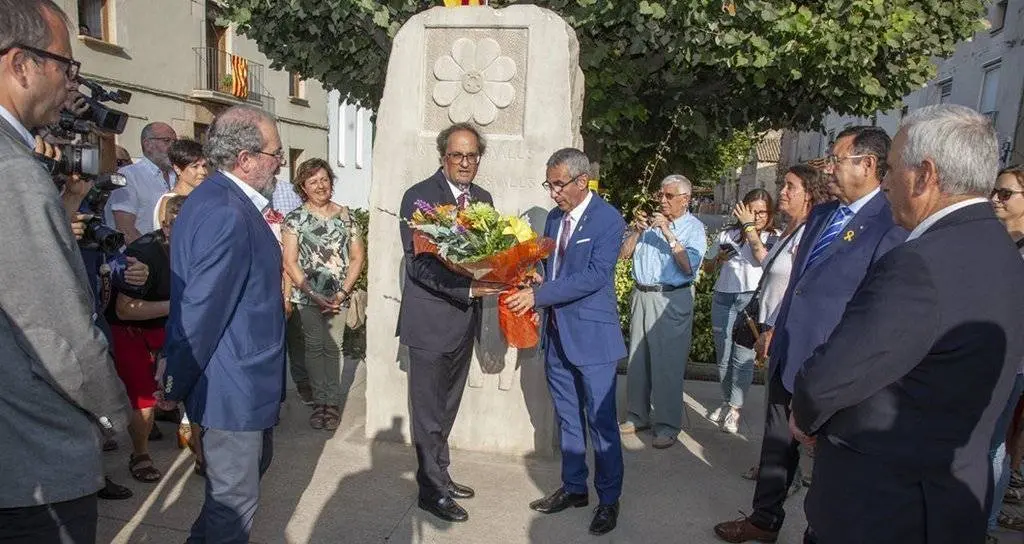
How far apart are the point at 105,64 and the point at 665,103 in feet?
47.1

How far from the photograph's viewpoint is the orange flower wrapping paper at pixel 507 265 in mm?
3258

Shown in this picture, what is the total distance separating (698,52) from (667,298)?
2.76m

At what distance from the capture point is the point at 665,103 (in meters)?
7.50

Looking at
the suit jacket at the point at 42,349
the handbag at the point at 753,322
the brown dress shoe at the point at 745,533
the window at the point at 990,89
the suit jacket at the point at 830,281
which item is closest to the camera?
the suit jacket at the point at 42,349

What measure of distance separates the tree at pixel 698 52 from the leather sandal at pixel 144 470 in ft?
14.1

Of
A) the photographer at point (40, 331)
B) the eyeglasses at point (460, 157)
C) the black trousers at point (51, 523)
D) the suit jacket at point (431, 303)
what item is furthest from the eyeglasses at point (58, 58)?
the eyeglasses at point (460, 157)

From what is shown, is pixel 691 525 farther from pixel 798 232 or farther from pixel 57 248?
pixel 57 248

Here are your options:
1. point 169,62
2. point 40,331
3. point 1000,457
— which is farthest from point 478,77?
point 169,62

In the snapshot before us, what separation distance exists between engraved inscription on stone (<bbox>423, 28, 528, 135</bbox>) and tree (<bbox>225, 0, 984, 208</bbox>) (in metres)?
1.97

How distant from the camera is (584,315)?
11.3 feet

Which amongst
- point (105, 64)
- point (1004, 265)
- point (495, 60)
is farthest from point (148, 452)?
point (105, 64)

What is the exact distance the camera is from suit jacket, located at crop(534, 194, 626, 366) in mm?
3334

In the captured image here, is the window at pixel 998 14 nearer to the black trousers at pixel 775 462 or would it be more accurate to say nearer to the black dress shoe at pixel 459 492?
the black trousers at pixel 775 462

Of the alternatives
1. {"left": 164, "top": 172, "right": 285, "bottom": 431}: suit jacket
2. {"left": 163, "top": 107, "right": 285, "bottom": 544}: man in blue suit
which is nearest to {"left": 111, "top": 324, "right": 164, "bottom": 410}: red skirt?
{"left": 163, "top": 107, "right": 285, "bottom": 544}: man in blue suit
